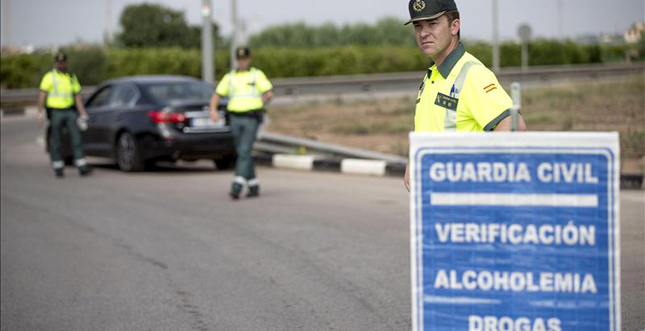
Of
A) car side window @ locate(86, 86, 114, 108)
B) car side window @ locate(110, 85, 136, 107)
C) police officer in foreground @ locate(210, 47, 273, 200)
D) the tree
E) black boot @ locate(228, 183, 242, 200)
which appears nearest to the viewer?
black boot @ locate(228, 183, 242, 200)

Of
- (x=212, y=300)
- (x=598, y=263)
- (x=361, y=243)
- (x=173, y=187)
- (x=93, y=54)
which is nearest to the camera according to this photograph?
(x=598, y=263)

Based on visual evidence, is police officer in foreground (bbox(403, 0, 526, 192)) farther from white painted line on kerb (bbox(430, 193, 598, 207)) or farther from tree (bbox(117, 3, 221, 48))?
tree (bbox(117, 3, 221, 48))

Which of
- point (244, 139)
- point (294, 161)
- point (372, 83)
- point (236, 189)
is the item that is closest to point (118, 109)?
point (294, 161)

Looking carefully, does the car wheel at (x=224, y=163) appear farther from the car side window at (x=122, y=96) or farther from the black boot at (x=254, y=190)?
the black boot at (x=254, y=190)

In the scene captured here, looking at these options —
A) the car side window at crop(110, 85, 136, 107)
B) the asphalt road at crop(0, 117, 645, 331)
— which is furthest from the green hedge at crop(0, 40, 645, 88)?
the asphalt road at crop(0, 117, 645, 331)

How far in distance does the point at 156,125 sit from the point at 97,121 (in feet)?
5.98

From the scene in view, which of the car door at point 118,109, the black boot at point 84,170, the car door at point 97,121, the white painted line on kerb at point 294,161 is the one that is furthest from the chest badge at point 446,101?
the car door at point 97,121

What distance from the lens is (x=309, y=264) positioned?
8.27 m

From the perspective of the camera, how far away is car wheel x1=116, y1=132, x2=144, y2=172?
1648 centimetres

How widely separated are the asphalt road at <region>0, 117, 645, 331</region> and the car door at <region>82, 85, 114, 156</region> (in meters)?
2.75

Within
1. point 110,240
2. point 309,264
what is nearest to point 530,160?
point 309,264

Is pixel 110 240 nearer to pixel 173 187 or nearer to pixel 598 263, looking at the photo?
pixel 173 187

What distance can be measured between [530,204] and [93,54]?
1711 inches

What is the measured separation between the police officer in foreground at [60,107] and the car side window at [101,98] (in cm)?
137
